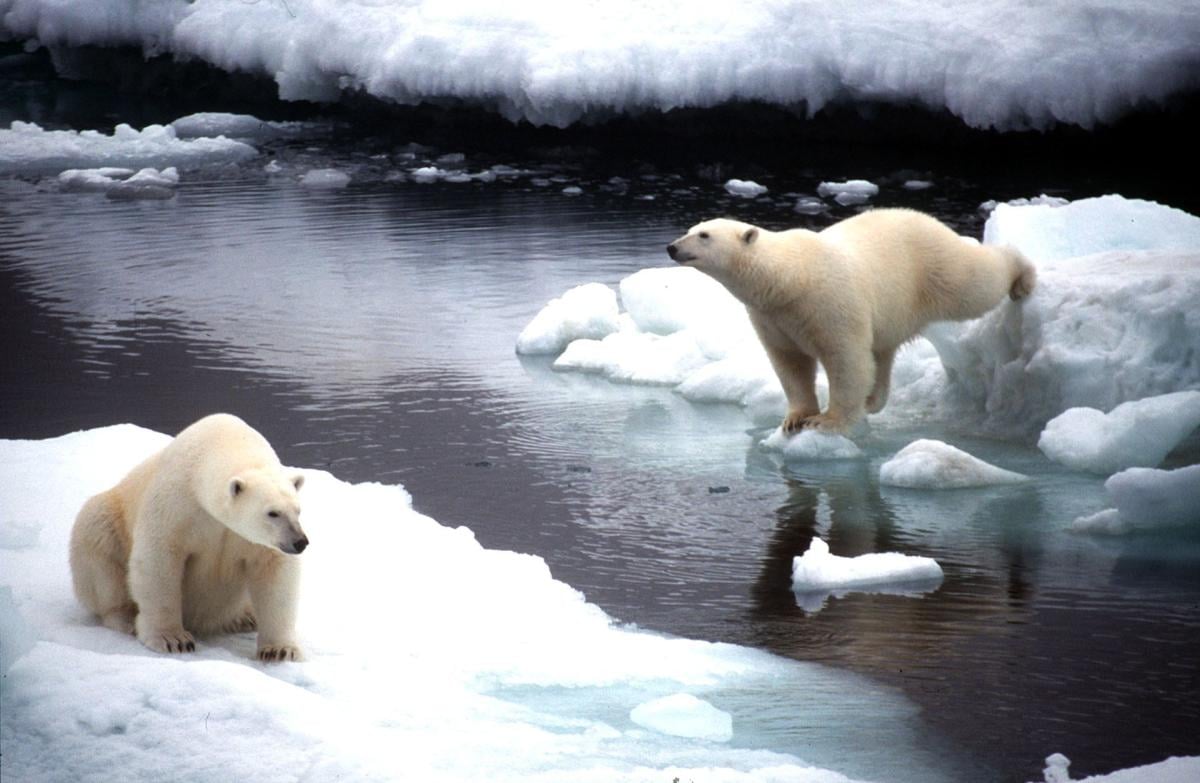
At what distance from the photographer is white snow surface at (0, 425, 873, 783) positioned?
2.78 metres

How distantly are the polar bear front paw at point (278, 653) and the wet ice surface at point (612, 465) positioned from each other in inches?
19.7

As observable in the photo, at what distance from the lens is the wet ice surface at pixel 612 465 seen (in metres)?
3.68

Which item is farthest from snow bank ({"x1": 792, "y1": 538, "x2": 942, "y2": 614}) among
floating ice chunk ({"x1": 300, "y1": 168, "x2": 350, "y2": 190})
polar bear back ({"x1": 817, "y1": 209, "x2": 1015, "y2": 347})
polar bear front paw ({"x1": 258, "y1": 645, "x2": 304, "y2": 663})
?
floating ice chunk ({"x1": 300, "y1": 168, "x2": 350, "y2": 190})

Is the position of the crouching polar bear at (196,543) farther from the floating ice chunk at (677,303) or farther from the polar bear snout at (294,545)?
the floating ice chunk at (677,303)

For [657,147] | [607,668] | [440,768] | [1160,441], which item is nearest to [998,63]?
[657,147]

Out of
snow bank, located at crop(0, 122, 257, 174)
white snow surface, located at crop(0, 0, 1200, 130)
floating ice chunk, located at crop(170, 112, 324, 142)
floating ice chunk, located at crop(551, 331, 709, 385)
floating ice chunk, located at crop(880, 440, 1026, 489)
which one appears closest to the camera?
floating ice chunk, located at crop(880, 440, 1026, 489)

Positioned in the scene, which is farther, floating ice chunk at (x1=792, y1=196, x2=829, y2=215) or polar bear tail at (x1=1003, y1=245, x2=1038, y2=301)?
floating ice chunk at (x1=792, y1=196, x2=829, y2=215)

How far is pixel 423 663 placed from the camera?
3.56 m

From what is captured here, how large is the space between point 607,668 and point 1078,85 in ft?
30.3

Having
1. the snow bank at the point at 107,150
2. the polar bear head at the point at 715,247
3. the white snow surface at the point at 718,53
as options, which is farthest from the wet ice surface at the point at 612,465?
the snow bank at the point at 107,150

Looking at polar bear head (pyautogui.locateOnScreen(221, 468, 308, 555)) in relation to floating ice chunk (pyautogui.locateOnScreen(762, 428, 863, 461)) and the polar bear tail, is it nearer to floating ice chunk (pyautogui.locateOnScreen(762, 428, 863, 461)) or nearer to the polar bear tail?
floating ice chunk (pyautogui.locateOnScreen(762, 428, 863, 461))

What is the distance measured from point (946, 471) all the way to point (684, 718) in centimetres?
235

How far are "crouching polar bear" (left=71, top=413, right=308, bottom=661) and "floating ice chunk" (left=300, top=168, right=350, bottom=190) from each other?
32.4 feet

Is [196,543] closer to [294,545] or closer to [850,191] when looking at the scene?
[294,545]
